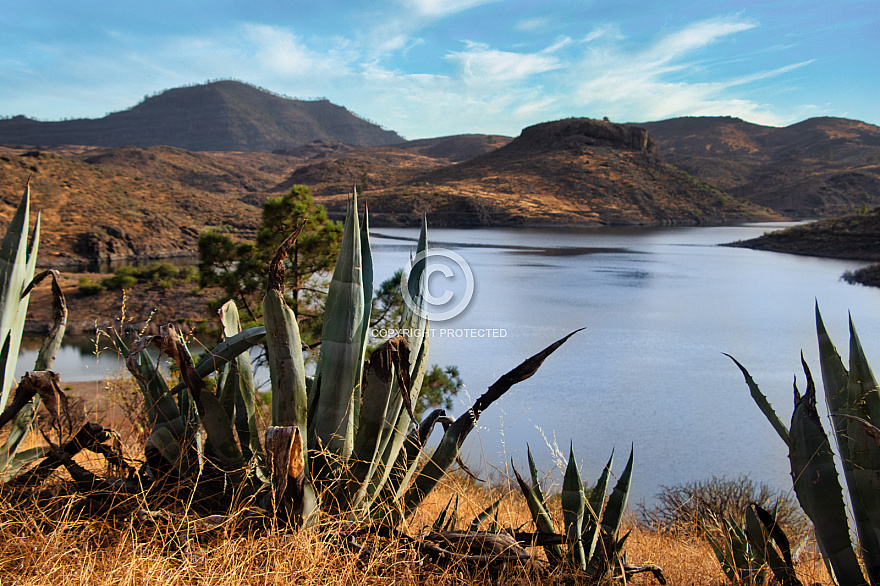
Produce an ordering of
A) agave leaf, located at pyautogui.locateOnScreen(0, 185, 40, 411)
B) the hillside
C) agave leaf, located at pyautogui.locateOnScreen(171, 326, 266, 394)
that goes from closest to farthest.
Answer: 1. agave leaf, located at pyautogui.locateOnScreen(171, 326, 266, 394)
2. agave leaf, located at pyautogui.locateOnScreen(0, 185, 40, 411)
3. the hillside

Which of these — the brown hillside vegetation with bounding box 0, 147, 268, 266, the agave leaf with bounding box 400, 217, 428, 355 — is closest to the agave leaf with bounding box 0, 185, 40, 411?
the agave leaf with bounding box 400, 217, 428, 355

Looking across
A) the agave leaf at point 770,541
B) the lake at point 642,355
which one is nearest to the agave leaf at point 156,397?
the lake at point 642,355

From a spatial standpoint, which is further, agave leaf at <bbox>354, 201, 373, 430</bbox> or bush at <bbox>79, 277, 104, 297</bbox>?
bush at <bbox>79, 277, 104, 297</bbox>

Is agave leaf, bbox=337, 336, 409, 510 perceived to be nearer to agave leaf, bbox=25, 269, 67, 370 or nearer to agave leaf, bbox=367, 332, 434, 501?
agave leaf, bbox=367, 332, 434, 501

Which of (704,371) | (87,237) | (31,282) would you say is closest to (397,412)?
(31,282)

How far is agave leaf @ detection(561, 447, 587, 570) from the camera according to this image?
5.02ft

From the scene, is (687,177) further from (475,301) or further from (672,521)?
(672,521)

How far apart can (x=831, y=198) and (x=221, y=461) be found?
70020 millimetres

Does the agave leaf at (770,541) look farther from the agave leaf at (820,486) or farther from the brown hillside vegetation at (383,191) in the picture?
the brown hillside vegetation at (383,191)

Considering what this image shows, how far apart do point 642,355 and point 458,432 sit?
10332 mm

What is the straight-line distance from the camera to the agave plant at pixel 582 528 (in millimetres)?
1491

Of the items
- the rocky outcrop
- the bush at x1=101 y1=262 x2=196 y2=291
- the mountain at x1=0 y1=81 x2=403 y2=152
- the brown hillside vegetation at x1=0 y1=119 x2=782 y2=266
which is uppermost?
the mountain at x1=0 y1=81 x2=403 y2=152

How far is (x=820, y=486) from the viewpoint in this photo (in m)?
1.38

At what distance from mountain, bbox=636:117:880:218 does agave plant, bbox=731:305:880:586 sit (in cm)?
6595
